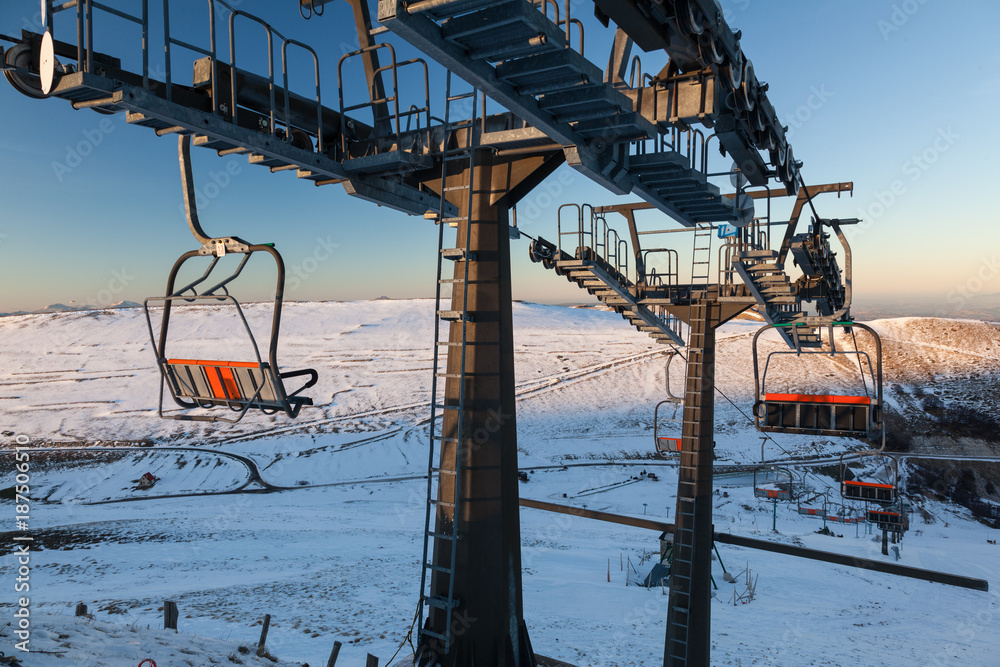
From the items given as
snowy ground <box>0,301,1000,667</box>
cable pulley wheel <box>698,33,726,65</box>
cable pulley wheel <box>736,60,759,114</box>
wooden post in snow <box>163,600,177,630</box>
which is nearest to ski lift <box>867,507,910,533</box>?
snowy ground <box>0,301,1000,667</box>

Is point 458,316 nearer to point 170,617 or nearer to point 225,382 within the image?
point 225,382

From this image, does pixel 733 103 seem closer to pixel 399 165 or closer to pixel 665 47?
pixel 665 47

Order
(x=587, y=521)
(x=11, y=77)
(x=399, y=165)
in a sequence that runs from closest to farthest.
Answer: (x=11, y=77), (x=399, y=165), (x=587, y=521)

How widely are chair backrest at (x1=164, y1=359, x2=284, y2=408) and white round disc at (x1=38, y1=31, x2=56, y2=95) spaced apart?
8.03 ft

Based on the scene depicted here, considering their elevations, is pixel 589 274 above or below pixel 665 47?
below

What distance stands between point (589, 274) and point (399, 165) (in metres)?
8.73

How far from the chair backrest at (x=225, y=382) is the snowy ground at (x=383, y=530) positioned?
4993 mm

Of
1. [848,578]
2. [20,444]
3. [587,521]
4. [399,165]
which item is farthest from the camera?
A: [20,444]

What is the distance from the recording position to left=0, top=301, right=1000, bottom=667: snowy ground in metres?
15.1

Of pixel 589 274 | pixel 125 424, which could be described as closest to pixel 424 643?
pixel 589 274

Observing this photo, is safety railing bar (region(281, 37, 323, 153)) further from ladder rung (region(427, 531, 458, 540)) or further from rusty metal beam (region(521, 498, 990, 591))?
Answer: rusty metal beam (region(521, 498, 990, 591))

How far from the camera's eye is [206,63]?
5551 mm

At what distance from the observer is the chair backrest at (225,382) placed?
5.39m

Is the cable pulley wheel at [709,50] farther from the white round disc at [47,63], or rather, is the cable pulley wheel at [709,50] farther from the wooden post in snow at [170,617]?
the wooden post in snow at [170,617]
